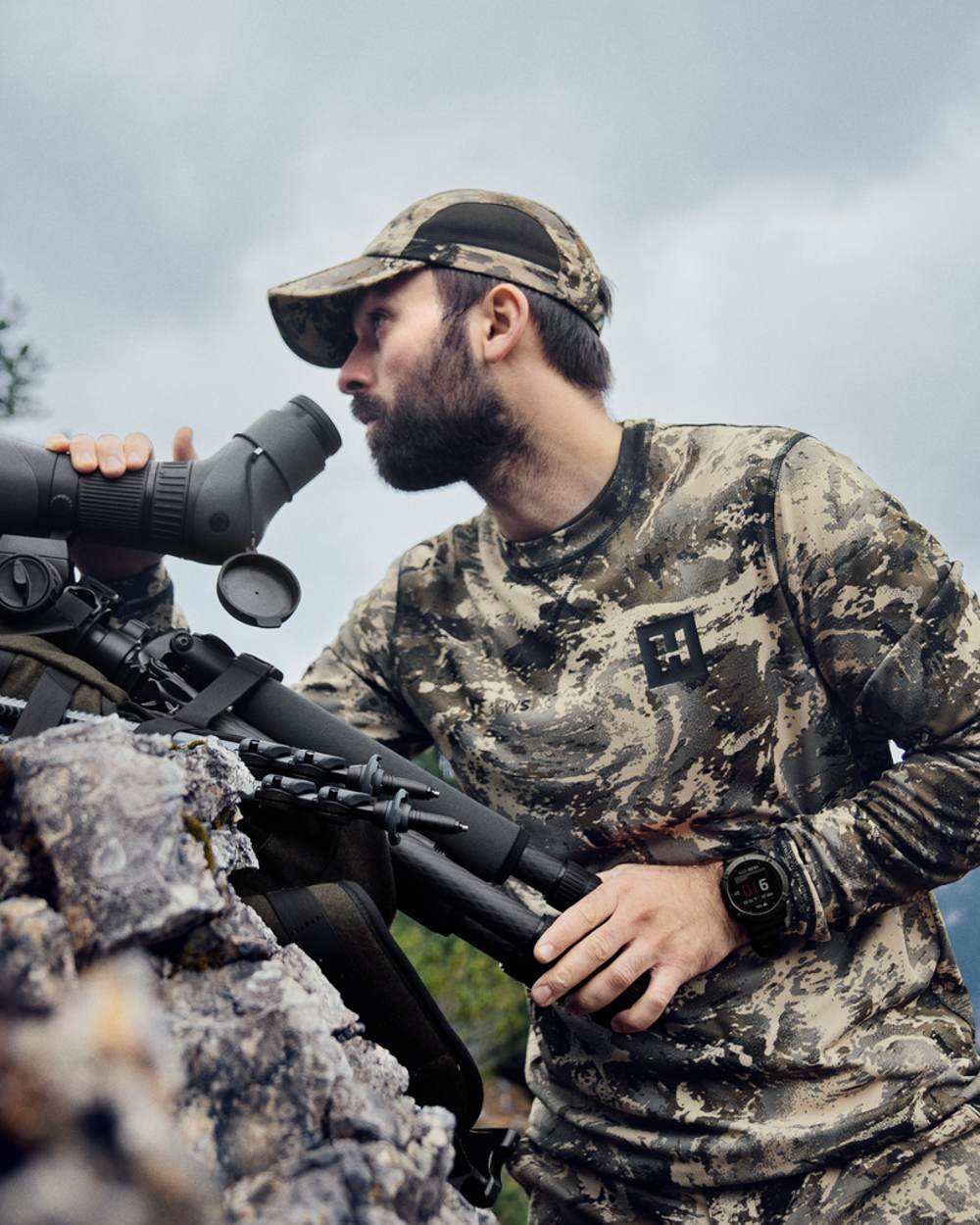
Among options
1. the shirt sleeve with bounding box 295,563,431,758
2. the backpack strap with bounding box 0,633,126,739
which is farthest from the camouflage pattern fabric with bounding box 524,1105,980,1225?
the backpack strap with bounding box 0,633,126,739

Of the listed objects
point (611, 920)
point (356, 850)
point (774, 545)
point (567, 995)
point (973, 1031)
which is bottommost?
point (973, 1031)

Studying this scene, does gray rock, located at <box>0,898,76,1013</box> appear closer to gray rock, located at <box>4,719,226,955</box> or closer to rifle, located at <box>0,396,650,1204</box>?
gray rock, located at <box>4,719,226,955</box>

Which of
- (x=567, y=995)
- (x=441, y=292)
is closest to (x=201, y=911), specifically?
(x=567, y=995)

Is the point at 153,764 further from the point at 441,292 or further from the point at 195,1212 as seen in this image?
the point at 441,292

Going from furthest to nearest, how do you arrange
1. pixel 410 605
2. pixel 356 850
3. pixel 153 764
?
1. pixel 410 605
2. pixel 356 850
3. pixel 153 764

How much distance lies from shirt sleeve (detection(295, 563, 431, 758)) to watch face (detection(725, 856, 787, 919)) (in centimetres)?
107

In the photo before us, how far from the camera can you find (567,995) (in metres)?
1.96

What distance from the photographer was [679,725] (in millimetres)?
2590

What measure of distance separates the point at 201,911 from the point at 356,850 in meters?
0.69

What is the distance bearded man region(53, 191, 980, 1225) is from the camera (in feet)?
7.48

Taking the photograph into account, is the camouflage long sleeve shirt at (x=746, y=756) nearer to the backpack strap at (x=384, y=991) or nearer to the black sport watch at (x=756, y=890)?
the black sport watch at (x=756, y=890)

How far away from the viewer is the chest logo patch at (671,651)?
2.62 meters

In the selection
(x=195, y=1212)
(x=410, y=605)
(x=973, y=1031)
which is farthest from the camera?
(x=410, y=605)

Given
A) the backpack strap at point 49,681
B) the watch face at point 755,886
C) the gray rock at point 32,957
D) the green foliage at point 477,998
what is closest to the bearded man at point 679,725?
the watch face at point 755,886
